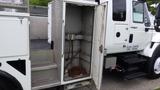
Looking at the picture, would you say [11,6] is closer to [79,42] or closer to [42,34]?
[79,42]

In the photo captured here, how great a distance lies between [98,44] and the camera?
4.05 metres

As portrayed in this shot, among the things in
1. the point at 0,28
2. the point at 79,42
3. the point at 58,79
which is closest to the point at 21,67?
the point at 0,28

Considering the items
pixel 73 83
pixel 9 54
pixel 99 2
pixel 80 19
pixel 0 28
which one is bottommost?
pixel 73 83

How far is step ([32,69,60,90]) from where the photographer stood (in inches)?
140

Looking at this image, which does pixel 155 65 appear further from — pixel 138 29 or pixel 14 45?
pixel 14 45

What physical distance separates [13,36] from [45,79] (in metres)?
1.28

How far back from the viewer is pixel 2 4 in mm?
2842

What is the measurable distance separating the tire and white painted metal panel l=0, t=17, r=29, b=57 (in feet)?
12.4

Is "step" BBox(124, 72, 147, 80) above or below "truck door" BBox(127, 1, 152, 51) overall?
below

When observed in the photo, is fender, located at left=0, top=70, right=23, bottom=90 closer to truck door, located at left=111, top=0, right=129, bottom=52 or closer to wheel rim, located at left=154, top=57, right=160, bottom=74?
truck door, located at left=111, top=0, right=129, bottom=52

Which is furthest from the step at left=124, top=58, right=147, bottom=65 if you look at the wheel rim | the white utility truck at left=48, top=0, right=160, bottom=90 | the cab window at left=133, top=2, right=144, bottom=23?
the cab window at left=133, top=2, right=144, bottom=23

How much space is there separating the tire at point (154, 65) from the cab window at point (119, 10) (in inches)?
60.8

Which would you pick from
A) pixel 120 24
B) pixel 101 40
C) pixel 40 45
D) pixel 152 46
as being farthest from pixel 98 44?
pixel 40 45

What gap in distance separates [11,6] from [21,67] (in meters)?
1.00
